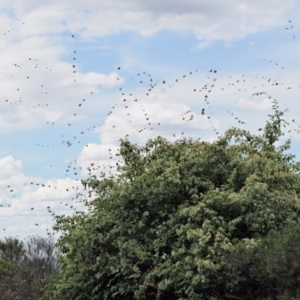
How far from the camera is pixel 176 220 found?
1372 cm

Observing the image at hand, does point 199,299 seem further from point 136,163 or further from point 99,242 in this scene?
point 136,163

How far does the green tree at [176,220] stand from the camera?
12.7m

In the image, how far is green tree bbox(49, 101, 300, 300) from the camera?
12.7 meters

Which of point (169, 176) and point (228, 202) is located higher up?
point (169, 176)

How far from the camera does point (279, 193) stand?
1371 cm

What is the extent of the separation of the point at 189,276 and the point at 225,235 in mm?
1211

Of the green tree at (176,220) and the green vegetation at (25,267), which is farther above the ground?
the green vegetation at (25,267)

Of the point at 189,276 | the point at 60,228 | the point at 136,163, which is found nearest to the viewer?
the point at 189,276

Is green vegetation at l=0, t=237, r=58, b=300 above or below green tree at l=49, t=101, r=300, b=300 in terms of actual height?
above

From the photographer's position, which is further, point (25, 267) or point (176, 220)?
point (25, 267)

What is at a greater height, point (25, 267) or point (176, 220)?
point (25, 267)

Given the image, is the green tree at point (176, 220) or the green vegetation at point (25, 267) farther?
the green vegetation at point (25, 267)

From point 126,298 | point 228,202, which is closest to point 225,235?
point 228,202

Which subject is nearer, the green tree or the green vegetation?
the green tree
